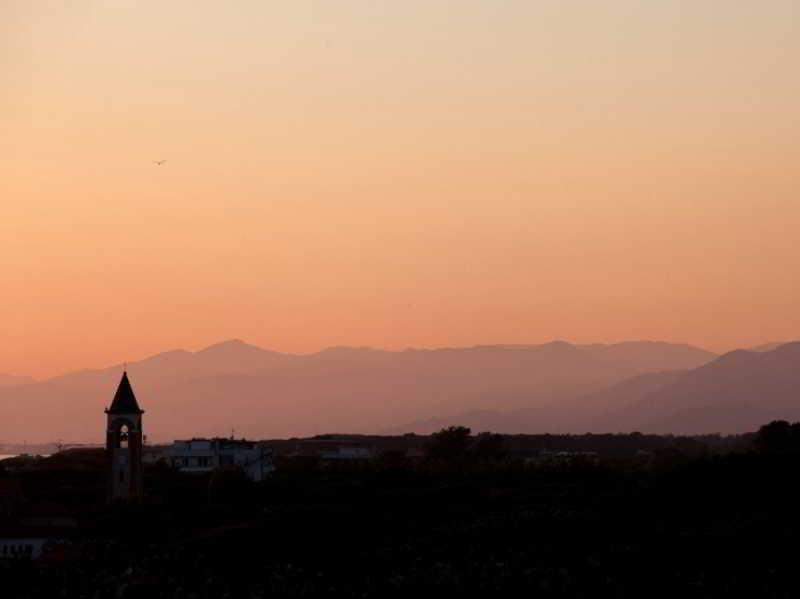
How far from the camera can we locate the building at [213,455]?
16112cm

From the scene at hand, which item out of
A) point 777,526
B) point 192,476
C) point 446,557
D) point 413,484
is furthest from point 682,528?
point 192,476

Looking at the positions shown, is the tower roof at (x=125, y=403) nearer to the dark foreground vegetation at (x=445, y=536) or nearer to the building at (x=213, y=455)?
the dark foreground vegetation at (x=445, y=536)

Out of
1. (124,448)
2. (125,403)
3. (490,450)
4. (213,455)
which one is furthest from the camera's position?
(490,450)

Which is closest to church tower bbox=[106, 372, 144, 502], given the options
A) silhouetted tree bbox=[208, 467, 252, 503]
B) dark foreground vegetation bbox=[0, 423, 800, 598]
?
dark foreground vegetation bbox=[0, 423, 800, 598]

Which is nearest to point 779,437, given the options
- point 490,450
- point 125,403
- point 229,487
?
point 490,450

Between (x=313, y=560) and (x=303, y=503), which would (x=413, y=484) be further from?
(x=313, y=560)

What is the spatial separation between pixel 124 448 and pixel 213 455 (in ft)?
154

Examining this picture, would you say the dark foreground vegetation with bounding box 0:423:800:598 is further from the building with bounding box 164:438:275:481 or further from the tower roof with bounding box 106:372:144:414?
the building with bounding box 164:438:275:481

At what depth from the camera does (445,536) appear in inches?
3344

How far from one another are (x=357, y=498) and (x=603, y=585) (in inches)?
1935

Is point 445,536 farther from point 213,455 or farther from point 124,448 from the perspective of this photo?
point 213,455

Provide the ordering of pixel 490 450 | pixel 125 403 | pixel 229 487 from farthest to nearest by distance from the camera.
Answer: pixel 490 450
pixel 229 487
pixel 125 403

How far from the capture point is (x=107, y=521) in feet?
336

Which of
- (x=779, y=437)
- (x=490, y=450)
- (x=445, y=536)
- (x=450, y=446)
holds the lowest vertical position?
(x=445, y=536)
